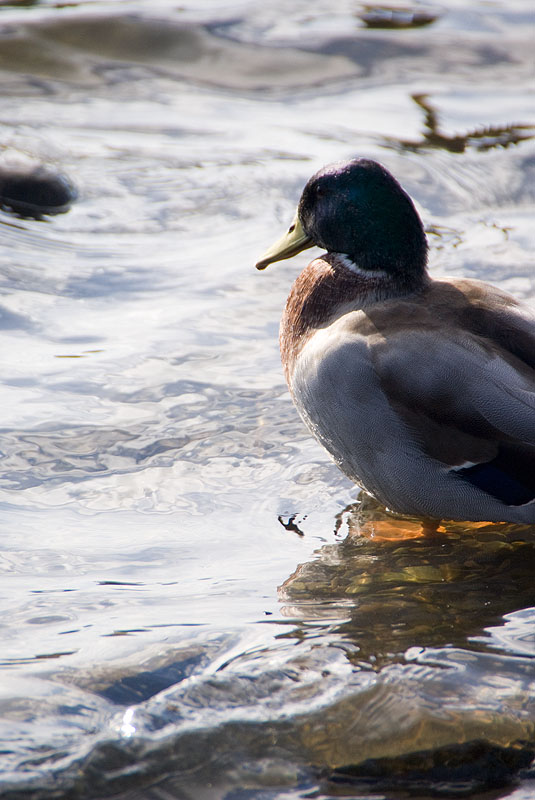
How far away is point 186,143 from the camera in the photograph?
7.43m

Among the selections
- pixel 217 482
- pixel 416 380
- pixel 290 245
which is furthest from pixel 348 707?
pixel 290 245

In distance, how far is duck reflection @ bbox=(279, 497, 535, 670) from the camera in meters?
3.04

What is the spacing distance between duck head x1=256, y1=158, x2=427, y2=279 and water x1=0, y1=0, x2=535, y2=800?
0.84m

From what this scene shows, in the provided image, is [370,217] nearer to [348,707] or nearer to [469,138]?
[348,707]

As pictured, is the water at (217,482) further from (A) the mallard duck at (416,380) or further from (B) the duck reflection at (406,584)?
(A) the mallard duck at (416,380)

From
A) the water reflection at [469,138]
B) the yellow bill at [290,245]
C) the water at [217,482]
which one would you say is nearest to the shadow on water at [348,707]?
the water at [217,482]

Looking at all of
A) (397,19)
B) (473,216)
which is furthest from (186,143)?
(397,19)

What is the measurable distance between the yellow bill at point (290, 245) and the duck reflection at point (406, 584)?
106cm

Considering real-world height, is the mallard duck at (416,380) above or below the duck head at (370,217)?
below

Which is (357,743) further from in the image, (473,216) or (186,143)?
(186,143)

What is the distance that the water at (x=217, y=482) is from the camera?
8.40 feet

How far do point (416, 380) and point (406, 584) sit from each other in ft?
2.15

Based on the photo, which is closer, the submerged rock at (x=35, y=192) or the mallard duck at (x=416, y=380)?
the mallard duck at (x=416, y=380)

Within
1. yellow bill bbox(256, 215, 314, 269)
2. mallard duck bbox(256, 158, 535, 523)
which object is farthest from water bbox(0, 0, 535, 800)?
yellow bill bbox(256, 215, 314, 269)
